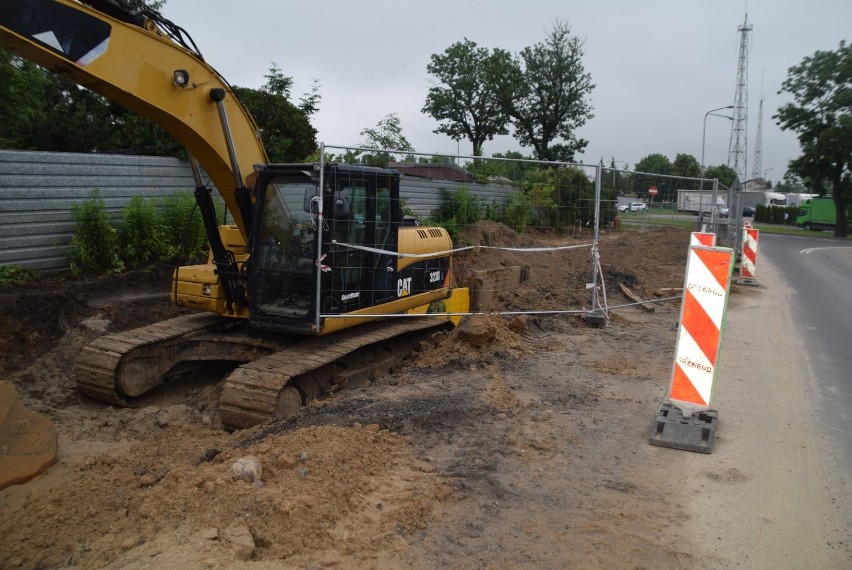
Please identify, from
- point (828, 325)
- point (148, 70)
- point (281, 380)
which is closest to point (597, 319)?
point (828, 325)

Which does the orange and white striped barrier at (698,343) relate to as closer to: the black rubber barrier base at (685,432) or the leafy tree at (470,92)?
the black rubber barrier base at (685,432)

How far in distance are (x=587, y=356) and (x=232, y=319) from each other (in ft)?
13.6

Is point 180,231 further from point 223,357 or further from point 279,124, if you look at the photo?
point 279,124

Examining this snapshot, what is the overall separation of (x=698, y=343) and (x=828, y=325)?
21.6 feet

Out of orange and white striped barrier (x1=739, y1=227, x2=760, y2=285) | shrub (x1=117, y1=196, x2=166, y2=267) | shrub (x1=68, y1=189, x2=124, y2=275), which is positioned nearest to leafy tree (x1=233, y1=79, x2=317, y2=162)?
shrub (x1=117, y1=196, x2=166, y2=267)

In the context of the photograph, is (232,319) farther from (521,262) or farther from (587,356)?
(521,262)

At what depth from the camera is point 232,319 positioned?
7.26m

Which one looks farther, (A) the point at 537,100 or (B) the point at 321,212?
(A) the point at 537,100

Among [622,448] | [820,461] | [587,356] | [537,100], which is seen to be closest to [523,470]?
A: [622,448]

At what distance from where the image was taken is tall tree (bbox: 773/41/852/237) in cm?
3900

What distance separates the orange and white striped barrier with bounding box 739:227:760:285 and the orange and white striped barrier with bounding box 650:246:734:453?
11061 mm

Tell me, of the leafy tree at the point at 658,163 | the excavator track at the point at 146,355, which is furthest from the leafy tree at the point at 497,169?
the leafy tree at the point at 658,163

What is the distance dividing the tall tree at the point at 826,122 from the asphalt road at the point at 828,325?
1902cm

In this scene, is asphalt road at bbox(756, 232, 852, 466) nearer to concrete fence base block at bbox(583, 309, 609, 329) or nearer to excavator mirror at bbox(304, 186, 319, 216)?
concrete fence base block at bbox(583, 309, 609, 329)
